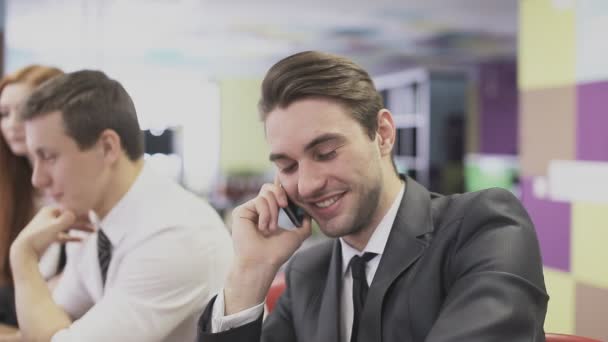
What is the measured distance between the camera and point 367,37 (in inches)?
358

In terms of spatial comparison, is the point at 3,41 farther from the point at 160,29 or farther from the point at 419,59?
the point at 419,59

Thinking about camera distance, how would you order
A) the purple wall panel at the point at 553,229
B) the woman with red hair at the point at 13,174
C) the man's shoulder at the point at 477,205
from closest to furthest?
the man's shoulder at the point at 477,205 → the woman with red hair at the point at 13,174 → the purple wall panel at the point at 553,229

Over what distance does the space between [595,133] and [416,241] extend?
5.93ft

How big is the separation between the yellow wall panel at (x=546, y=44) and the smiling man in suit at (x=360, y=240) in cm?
187

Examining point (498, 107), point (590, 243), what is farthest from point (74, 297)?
point (498, 107)

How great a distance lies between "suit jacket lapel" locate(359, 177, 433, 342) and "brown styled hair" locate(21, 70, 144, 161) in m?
0.92

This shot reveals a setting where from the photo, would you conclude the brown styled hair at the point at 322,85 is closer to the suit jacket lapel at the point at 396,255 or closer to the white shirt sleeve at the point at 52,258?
the suit jacket lapel at the point at 396,255

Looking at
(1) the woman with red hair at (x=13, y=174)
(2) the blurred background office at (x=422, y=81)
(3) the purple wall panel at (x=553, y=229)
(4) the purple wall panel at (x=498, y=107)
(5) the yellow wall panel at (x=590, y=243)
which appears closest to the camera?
(1) the woman with red hair at (x=13, y=174)

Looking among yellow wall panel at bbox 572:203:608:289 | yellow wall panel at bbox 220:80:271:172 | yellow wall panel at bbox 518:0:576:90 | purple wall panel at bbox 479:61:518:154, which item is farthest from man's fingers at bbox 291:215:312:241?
yellow wall panel at bbox 220:80:271:172

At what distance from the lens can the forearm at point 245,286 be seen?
135 cm

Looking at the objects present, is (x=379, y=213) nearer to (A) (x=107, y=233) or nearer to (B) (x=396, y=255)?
(B) (x=396, y=255)

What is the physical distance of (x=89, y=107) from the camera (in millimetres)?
1801

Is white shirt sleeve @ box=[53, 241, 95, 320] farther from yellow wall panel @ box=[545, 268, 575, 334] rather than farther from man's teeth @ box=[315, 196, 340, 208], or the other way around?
yellow wall panel @ box=[545, 268, 575, 334]

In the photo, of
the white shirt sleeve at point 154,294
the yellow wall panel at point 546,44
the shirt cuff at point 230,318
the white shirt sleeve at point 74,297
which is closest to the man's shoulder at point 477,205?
the shirt cuff at point 230,318
